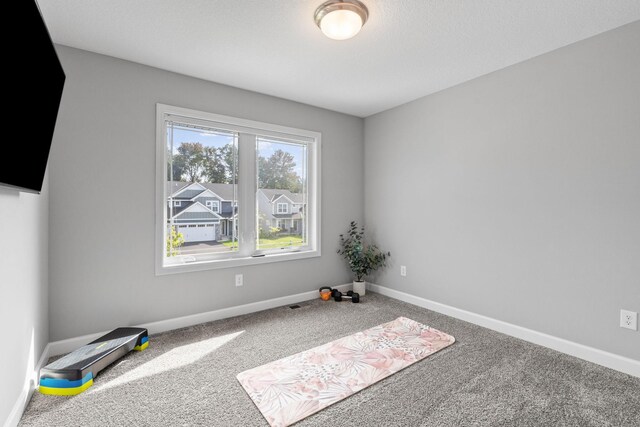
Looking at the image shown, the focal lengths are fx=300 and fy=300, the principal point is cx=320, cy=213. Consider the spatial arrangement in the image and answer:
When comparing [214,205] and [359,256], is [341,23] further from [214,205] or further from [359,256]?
[359,256]

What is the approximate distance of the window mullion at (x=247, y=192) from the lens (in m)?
3.29

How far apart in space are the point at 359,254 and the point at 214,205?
189cm

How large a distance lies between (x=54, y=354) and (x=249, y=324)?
1.51 meters

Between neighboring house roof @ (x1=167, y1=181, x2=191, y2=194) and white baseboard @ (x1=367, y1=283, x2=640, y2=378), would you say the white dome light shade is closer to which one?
neighboring house roof @ (x1=167, y1=181, x2=191, y2=194)

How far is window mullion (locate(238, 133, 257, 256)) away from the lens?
329 cm

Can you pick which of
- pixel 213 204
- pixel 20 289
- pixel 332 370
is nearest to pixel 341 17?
pixel 213 204

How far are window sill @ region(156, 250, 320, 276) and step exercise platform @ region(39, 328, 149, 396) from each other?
586 millimetres

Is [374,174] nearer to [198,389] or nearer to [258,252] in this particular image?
[258,252]

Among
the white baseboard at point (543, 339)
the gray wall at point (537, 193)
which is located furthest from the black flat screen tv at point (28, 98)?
the white baseboard at point (543, 339)

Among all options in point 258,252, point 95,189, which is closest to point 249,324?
point 258,252

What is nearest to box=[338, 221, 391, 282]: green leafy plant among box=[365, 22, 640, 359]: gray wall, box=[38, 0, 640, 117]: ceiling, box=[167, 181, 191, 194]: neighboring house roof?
box=[365, 22, 640, 359]: gray wall

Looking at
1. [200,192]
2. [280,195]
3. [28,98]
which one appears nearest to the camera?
[28,98]

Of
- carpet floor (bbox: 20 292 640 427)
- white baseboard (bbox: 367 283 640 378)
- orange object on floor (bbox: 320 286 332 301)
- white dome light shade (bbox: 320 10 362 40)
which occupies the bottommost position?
carpet floor (bbox: 20 292 640 427)

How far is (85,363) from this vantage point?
1.93m
